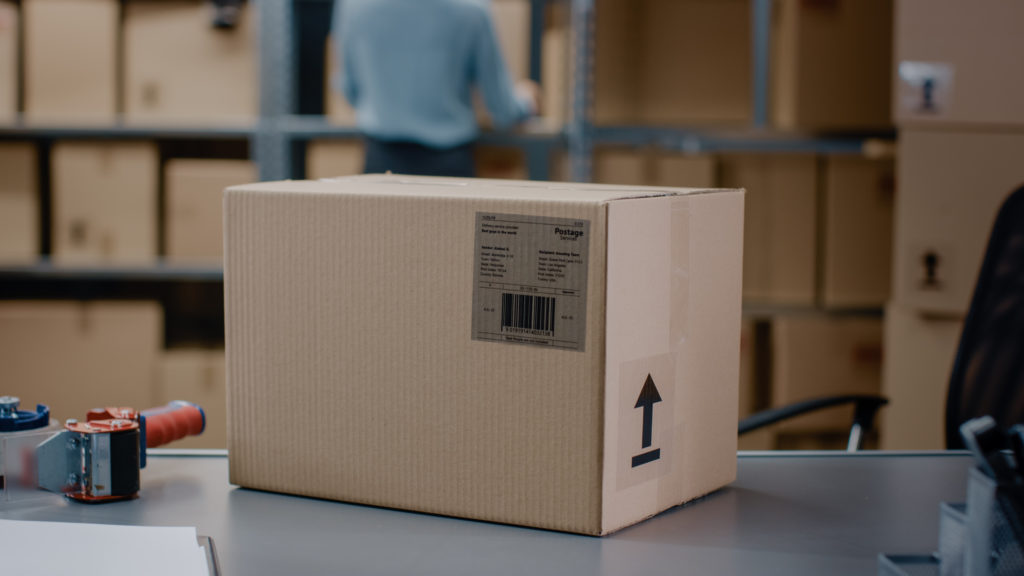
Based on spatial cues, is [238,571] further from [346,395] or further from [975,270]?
[975,270]

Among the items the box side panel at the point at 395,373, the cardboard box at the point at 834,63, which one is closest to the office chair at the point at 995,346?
the box side panel at the point at 395,373

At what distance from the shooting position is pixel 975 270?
2.19 metres

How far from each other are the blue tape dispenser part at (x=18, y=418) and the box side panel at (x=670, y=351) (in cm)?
48

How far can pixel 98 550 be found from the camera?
2.64ft

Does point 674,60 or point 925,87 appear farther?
point 674,60

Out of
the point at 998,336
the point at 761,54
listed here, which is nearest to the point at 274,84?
the point at 761,54

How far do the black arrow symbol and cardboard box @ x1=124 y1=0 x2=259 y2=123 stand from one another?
96.0 inches

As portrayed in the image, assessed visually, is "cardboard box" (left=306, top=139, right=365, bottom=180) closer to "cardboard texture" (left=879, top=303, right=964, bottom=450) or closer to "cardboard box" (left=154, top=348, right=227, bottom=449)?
"cardboard box" (left=154, top=348, right=227, bottom=449)

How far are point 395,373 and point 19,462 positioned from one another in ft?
1.08

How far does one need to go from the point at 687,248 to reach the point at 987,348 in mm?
888

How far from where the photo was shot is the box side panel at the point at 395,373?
2.82 feet

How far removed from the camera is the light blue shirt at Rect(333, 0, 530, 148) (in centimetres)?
284

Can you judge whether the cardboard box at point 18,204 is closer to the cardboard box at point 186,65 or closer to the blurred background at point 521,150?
the blurred background at point 521,150

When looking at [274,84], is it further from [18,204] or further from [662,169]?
[662,169]
